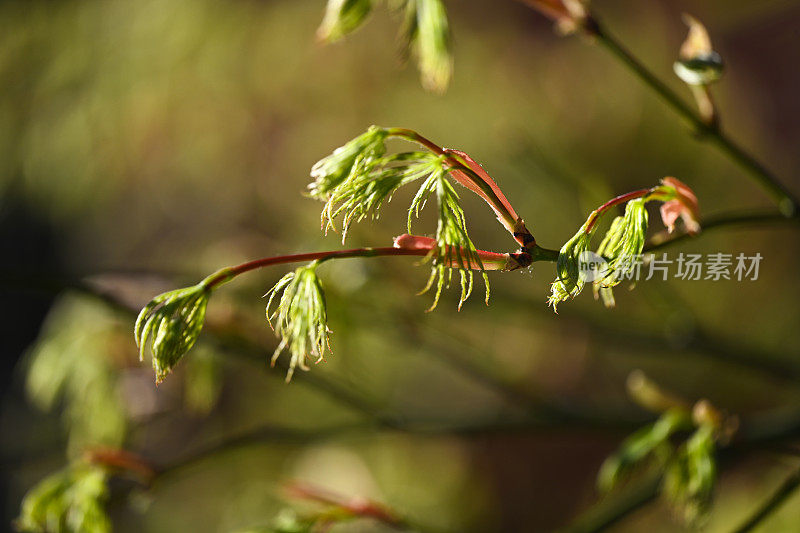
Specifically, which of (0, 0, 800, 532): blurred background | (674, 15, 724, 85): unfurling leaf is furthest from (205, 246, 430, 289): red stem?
(0, 0, 800, 532): blurred background

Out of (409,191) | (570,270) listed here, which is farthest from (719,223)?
(409,191)

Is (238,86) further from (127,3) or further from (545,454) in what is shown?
(545,454)

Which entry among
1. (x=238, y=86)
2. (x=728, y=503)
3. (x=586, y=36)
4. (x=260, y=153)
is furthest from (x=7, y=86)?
(x=728, y=503)

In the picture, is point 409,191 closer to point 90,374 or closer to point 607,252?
point 90,374

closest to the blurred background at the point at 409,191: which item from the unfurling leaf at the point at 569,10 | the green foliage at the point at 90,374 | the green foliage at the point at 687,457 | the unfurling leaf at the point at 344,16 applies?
the green foliage at the point at 90,374

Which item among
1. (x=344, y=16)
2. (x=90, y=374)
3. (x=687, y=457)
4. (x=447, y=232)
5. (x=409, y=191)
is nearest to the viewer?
(x=447, y=232)

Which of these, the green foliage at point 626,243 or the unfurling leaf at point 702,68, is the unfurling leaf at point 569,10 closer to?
the unfurling leaf at point 702,68

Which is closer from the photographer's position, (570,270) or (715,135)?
(570,270)
